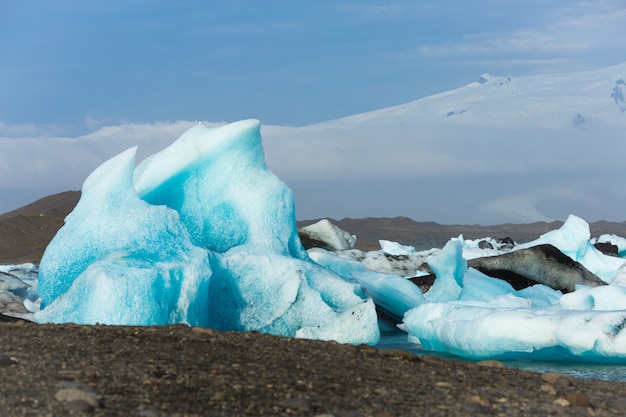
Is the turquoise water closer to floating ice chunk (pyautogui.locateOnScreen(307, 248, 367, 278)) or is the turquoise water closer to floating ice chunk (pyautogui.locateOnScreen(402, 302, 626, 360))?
floating ice chunk (pyautogui.locateOnScreen(402, 302, 626, 360))

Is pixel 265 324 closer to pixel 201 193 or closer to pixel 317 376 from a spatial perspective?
pixel 201 193

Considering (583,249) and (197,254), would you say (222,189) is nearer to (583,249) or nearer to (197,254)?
(197,254)

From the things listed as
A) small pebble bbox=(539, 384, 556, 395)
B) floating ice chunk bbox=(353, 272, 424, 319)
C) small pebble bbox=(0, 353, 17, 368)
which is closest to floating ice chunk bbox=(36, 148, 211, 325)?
small pebble bbox=(0, 353, 17, 368)

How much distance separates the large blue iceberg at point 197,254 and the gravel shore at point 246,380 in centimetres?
196

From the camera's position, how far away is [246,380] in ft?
15.3

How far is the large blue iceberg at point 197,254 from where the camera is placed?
816 centimetres

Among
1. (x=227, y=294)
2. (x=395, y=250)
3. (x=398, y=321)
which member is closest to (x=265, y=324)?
(x=227, y=294)

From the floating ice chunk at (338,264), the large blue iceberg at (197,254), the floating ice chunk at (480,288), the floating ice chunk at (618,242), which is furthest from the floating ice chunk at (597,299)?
the floating ice chunk at (618,242)

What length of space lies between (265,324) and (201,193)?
1.76 m

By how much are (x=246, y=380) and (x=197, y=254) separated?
160 inches

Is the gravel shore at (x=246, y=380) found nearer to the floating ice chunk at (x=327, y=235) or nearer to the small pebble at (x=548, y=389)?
the small pebble at (x=548, y=389)

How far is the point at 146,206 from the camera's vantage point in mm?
8898

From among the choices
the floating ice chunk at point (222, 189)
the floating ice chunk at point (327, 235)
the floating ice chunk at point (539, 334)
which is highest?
the floating ice chunk at point (222, 189)

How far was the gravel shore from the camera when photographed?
418cm
